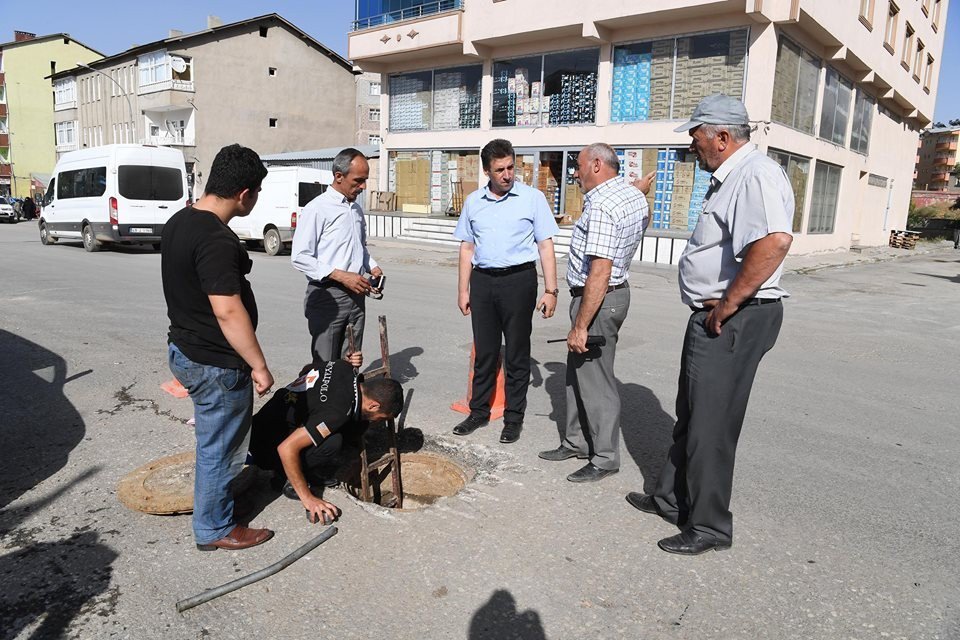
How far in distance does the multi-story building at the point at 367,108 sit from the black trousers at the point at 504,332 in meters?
42.1

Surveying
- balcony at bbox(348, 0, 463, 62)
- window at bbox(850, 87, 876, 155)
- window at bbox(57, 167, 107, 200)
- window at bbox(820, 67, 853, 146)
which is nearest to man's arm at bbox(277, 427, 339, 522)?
window at bbox(57, 167, 107, 200)

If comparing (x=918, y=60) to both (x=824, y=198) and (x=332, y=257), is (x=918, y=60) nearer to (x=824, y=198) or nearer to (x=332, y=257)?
(x=824, y=198)

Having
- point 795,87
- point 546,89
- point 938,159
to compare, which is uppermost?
point 938,159

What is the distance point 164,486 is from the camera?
3.74 meters

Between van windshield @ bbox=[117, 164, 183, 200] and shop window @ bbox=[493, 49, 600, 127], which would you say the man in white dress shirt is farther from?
shop window @ bbox=[493, 49, 600, 127]

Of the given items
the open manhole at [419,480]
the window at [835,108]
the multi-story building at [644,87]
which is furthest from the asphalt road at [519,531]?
the window at [835,108]

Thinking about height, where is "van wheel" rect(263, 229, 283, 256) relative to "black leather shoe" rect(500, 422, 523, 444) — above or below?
above

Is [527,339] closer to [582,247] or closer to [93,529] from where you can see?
[582,247]

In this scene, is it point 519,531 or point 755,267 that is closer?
point 755,267

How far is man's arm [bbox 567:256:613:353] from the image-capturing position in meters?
3.72

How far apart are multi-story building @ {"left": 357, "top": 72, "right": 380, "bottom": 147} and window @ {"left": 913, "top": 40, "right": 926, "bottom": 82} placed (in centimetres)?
3045

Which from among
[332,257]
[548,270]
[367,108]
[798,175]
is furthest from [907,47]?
[367,108]

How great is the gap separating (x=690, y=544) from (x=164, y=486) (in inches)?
112

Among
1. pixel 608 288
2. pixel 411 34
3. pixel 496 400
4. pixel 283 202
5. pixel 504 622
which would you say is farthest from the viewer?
pixel 411 34
